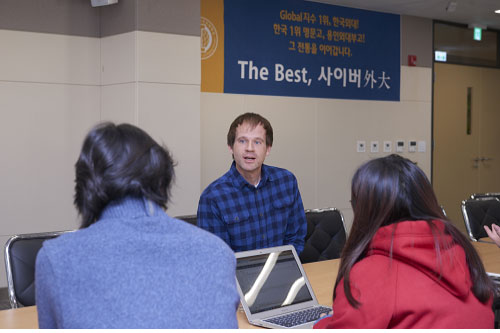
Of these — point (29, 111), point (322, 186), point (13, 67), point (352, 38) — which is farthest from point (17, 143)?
point (352, 38)

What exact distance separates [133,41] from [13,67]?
1057 mm

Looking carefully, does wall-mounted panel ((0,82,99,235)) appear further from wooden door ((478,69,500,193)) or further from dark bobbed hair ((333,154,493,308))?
wooden door ((478,69,500,193))

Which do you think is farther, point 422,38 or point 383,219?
point 422,38

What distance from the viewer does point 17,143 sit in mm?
5379

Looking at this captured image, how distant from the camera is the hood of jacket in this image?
5.24 feet

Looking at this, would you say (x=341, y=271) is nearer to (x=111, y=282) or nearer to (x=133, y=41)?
(x=111, y=282)

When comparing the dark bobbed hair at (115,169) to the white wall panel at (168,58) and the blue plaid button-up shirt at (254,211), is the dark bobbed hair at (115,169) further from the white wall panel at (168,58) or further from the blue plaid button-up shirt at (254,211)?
the white wall panel at (168,58)

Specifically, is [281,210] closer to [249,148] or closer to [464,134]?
[249,148]

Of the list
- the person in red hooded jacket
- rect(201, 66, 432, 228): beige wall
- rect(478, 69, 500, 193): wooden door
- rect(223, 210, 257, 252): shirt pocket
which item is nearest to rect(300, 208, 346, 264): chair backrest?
rect(223, 210, 257, 252): shirt pocket

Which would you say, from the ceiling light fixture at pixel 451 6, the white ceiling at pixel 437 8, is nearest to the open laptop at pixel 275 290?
the white ceiling at pixel 437 8

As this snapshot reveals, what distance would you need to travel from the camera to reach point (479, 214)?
14.9 feet

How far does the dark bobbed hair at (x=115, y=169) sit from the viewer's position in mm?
1354

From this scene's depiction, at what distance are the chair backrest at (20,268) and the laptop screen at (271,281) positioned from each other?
1009mm

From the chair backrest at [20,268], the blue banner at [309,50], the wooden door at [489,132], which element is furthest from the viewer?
the wooden door at [489,132]
